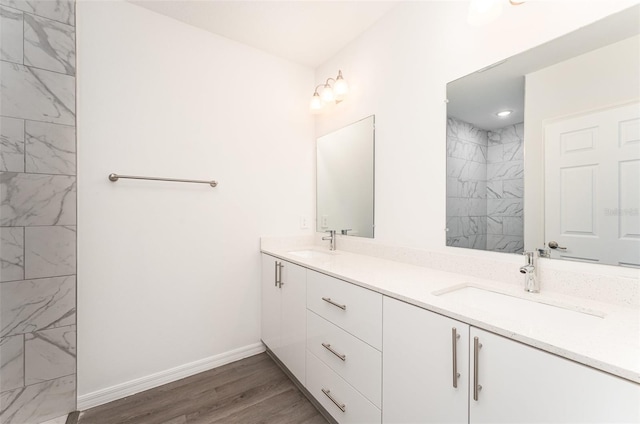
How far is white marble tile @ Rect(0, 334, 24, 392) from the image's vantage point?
137 centimetres

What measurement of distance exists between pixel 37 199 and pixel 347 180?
1.90 meters

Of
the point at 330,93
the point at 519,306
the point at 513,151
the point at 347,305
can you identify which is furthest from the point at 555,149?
the point at 330,93

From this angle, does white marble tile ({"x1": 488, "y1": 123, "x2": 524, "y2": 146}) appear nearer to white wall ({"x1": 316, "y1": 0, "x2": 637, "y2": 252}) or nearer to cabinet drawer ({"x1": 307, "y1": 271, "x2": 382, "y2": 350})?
white wall ({"x1": 316, "y1": 0, "x2": 637, "y2": 252})

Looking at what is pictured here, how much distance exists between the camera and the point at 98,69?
1633 mm

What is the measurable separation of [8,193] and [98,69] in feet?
2.76

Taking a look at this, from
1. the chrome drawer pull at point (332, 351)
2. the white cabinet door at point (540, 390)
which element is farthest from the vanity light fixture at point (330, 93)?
the white cabinet door at point (540, 390)

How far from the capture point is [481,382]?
81 cm

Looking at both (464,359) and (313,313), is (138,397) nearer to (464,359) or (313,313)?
(313,313)

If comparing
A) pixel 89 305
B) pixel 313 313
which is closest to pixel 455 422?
pixel 313 313

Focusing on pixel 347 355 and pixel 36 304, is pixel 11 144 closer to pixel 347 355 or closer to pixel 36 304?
pixel 36 304

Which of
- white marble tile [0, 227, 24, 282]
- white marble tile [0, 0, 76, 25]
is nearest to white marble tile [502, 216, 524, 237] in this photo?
white marble tile [0, 227, 24, 282]

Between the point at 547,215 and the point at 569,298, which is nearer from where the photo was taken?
the point at 569,298

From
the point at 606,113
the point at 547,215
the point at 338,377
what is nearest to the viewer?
the point at 606,113

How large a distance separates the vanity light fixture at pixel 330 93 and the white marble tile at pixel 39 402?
2425 millimetres
